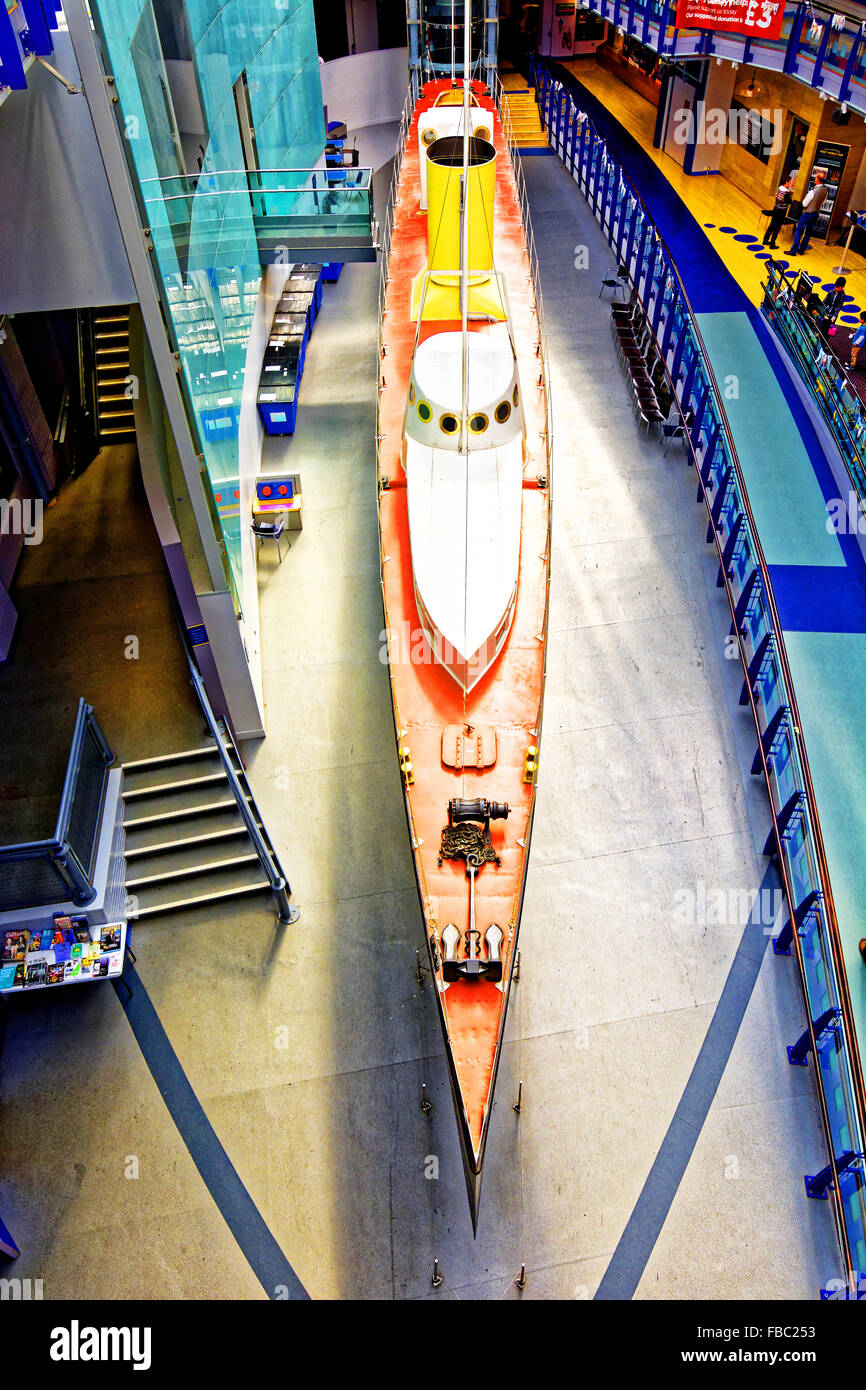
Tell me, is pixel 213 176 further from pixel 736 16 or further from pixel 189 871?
pixel 736 16

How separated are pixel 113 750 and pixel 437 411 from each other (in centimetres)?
521

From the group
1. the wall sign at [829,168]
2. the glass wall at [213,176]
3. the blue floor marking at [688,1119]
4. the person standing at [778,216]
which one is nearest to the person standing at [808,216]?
the wall sign at [829,168]

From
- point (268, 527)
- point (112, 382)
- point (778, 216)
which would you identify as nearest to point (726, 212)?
point (778, 216)

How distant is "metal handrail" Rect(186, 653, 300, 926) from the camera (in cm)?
911

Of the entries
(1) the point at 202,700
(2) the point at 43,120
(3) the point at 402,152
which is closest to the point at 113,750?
(1) the point at 202,700

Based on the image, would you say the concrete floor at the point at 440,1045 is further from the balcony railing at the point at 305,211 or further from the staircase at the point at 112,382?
the balcony railing at the point at 305,211

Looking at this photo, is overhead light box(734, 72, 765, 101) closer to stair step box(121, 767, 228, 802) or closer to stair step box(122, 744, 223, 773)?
stair step box(122, 744, 223, 773)

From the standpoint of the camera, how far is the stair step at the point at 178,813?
9.79 m

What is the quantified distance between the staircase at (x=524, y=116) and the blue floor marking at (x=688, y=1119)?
21.5 metres

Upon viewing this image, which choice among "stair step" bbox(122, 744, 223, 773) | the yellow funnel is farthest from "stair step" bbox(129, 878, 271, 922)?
the yellow funnel

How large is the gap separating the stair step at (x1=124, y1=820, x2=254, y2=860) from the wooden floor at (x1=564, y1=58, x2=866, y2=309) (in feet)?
44.9

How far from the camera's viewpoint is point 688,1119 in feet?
25.8

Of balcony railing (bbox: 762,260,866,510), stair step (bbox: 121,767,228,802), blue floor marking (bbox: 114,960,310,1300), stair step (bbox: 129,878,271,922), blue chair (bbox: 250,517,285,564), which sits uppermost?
balcony railing (bbox: 762,260,866,510)

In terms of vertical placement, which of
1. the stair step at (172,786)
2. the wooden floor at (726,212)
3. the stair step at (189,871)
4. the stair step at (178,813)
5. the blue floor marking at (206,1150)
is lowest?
the blue floor marking at (206,1150)
